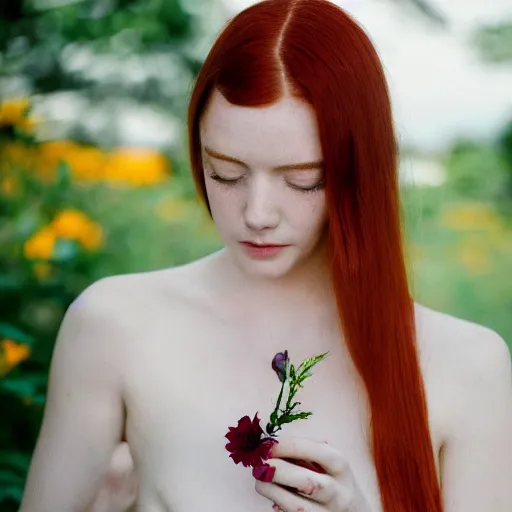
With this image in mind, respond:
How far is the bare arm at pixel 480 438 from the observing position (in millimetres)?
1767

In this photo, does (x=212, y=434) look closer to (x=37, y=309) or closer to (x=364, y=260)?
(x=364, y=260)

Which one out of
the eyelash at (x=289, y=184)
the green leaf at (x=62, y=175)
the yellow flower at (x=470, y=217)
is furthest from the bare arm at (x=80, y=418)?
the yellow flower at (x=470, y=217)

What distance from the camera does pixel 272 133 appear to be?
158 centimetres

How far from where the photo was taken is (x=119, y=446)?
1847 millimetres

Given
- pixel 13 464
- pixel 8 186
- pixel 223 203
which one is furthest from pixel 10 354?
pixel 223 203

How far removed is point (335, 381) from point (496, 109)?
2.55m

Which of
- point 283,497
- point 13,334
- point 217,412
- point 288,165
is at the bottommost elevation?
point 283,497

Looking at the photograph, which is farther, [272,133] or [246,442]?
[272,133]

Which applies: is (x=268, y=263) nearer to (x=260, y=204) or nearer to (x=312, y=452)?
(x=260, y=204)

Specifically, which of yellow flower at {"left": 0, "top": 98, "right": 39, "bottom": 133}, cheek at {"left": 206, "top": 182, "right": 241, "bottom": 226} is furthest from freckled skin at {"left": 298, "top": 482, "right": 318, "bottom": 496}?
yellow flower at {"left": 0, "top": 98, "right": 39, "bottom": 133}

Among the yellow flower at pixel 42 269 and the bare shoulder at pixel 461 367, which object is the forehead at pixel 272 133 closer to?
the bare shoulder at pixel 461 367

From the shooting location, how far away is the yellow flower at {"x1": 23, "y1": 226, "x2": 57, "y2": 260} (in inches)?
96.0

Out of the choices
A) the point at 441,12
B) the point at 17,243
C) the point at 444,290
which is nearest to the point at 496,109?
the point at 441,12

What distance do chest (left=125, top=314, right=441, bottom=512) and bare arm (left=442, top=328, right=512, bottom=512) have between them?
0.05 meters
